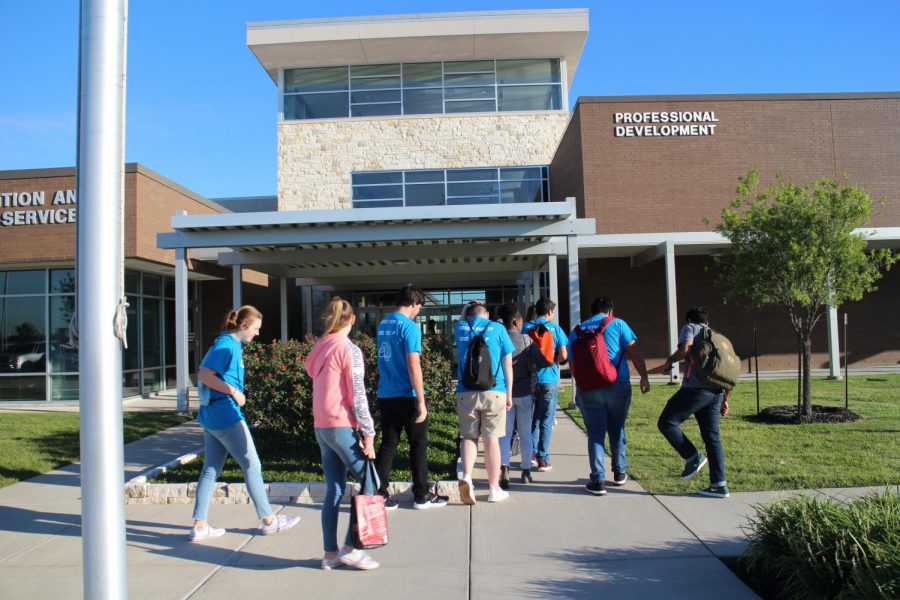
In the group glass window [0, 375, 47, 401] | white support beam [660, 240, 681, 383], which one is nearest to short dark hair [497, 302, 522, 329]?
white support beam [660, 240, 681, 383]

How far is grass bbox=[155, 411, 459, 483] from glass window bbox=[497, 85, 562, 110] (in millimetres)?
15444

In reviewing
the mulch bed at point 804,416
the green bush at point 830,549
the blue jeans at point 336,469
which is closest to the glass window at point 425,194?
the mulch bed at point 804,416

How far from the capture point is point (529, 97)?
22422 millimetres

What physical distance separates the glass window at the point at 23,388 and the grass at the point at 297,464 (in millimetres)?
10543

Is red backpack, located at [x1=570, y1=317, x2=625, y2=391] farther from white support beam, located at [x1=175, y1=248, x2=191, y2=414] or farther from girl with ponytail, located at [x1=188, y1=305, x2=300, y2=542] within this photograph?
white support beam, located at [x1=175, y1=248, x2=191, y2=414]

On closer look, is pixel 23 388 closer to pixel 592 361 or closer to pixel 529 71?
pixel 592 361

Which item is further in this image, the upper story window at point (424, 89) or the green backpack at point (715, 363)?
the upper story window at point (424, 89)

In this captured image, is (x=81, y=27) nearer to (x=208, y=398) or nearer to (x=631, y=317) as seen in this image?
(x=208, y=398)

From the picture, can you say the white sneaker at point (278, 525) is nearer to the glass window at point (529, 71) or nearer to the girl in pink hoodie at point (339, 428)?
the girl in pink hoodie at point (339, 428)

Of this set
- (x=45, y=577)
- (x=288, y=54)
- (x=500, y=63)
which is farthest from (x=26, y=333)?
(x=500, y=63)

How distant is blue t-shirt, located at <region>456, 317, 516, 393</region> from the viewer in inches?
233

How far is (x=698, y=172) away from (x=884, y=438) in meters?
10.0

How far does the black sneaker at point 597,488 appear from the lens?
242 inches

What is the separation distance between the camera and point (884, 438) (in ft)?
27.1
